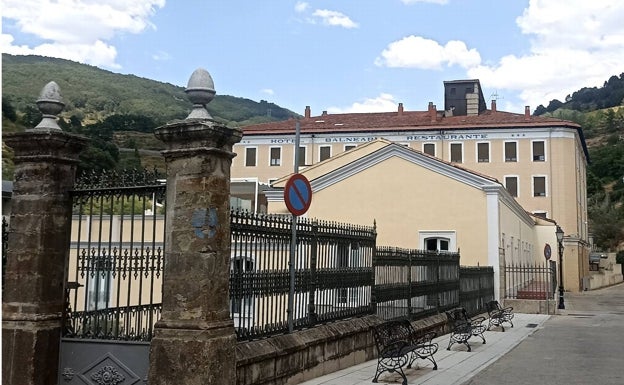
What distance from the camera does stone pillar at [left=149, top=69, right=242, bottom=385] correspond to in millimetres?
6617

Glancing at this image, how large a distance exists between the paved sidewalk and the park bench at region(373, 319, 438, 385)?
0.17 meters

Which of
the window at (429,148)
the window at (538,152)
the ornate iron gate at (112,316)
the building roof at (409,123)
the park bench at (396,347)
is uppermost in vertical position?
the building roof at (409,123)

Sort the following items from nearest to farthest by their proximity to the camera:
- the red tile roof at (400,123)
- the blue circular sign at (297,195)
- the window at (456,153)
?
the blue circular sign at (297,195), the red tile roof at (400,123), the window at (456,153)

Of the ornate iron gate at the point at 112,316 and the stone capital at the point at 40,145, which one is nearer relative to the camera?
the ornate iron gate at the point at 112,316

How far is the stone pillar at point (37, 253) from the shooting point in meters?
7.42

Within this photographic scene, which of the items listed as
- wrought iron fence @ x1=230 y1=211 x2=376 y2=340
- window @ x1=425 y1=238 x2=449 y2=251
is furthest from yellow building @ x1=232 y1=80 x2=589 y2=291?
wrought iron fence @ x1=230 y1=211 x2=376 y2=340

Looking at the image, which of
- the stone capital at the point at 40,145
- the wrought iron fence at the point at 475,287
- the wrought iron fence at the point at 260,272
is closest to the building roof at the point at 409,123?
the wrought iron fence at the point at 475,287

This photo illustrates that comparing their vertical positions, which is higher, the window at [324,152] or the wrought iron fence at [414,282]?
the window at [324,152]

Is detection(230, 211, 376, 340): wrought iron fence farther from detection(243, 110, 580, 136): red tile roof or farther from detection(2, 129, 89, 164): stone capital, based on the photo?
detection(243, 110, 580, 136): red tile roof

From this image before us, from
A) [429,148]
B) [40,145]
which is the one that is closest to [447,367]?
[40,145]

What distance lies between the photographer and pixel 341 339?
33.7ft

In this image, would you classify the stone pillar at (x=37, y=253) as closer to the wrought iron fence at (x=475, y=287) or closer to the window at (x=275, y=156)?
the wrought iron fence at (x=475, y=287)

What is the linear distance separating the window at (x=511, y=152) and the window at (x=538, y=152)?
154 centimetres

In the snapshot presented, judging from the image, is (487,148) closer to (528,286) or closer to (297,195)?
(528,286)
